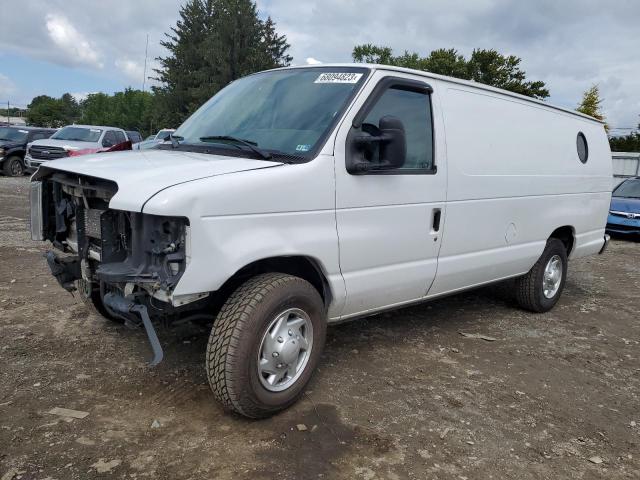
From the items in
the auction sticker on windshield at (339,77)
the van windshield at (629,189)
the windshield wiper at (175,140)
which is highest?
the auction sticker on windshield at (339,77)

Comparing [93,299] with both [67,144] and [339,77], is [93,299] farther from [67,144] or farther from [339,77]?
[67,144]

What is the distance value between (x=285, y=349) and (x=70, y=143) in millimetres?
15886

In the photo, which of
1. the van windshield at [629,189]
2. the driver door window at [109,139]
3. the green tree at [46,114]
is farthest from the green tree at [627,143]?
the green tree at [46,114]

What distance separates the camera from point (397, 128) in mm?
3434

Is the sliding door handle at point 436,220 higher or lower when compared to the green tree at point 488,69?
lower

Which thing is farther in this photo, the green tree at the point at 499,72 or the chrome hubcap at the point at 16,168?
the green tree at the point at 499,72

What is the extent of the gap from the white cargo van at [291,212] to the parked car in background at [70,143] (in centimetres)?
1362

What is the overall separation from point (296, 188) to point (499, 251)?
2442 mm

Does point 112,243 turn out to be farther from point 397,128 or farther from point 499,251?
point 499,251

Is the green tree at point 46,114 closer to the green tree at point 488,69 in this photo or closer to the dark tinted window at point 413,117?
the green tree at point 488,69

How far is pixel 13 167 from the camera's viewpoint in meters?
19.5

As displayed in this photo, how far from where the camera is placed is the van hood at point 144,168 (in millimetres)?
Result: 2836

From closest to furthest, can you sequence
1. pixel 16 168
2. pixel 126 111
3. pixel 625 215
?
pixel 625 215 < pixel 16 168 < pixel 126 111

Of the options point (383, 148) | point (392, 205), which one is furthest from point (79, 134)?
point (383, 148)
